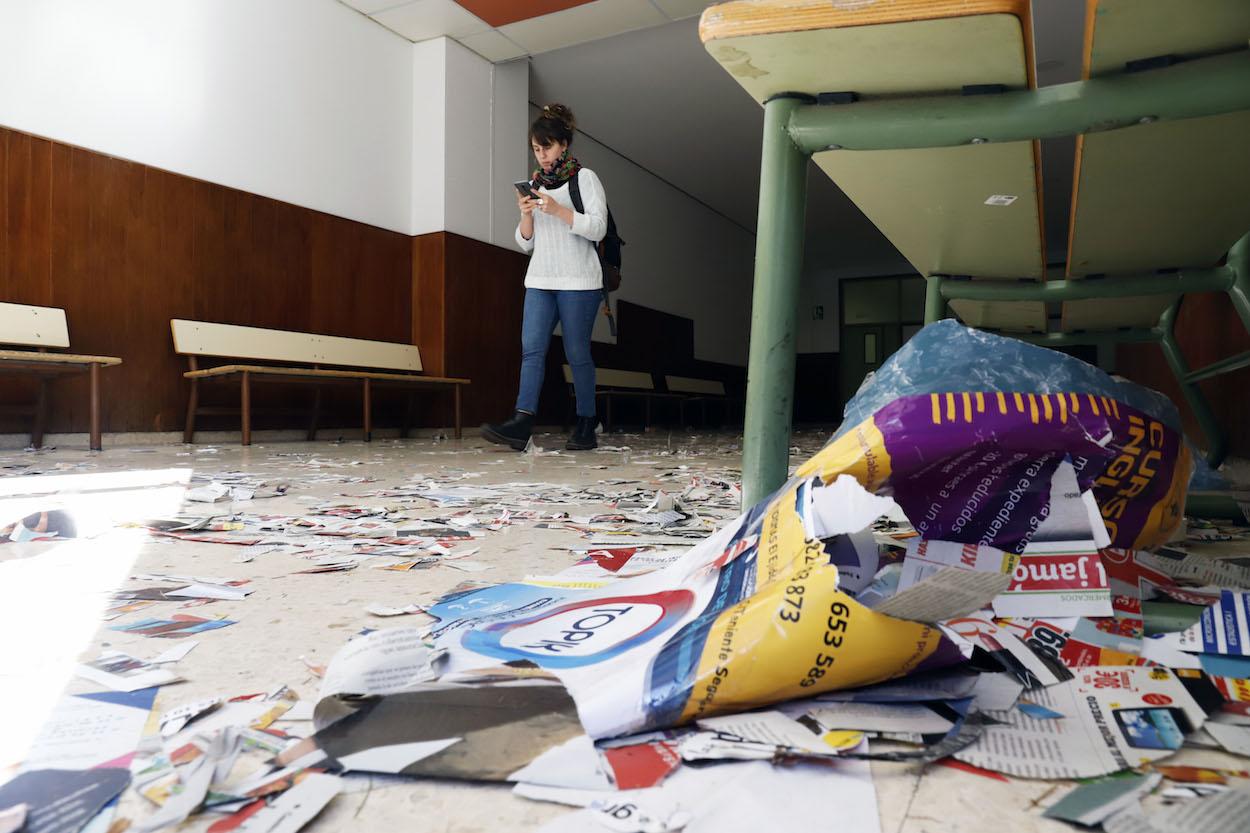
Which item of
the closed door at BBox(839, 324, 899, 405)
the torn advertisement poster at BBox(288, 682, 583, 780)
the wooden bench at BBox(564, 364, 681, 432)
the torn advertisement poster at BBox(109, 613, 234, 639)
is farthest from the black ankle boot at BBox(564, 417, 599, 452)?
the closed door at BBox(839, 324, 899, 405)

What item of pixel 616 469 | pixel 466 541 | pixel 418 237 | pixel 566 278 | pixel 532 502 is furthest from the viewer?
pixel 418 237

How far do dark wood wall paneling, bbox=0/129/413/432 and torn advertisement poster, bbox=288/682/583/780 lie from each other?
14.6 ft

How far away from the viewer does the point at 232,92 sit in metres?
4.75

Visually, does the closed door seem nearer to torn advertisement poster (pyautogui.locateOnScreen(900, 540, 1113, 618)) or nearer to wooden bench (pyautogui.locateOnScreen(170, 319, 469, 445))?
wooden bench (pyautogui.locateOnScreen(170, 319, 469, 445))

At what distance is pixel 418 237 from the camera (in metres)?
6.11

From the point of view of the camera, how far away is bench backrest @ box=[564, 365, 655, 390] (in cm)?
812

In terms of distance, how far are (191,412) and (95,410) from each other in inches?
31.7

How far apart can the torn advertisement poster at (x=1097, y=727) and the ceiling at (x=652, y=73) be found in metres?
5.80

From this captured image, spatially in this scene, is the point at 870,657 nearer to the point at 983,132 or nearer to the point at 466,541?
the point at 983,132

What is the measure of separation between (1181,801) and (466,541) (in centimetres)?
99

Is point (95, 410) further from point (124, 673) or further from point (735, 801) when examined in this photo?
point (735, 801)

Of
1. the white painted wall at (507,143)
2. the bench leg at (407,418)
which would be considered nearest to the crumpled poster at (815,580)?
the bench leg at (407,418)

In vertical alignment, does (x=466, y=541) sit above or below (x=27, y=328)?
below

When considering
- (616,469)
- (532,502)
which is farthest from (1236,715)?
(616,469)
